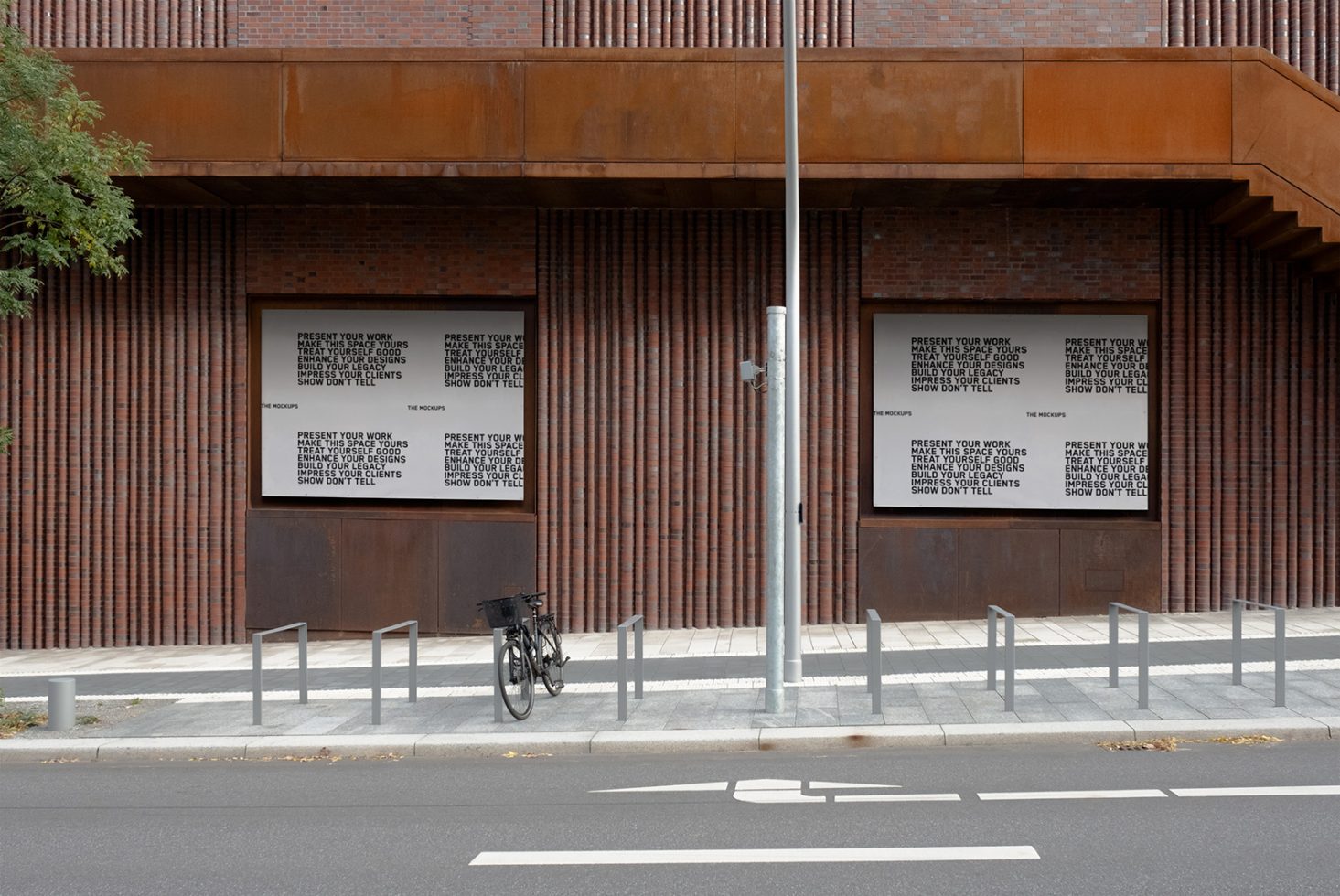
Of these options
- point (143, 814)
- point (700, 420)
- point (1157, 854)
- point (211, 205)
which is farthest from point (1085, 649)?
point (211, 205)

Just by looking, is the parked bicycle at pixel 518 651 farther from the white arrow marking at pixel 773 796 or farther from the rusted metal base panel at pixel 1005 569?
the rusted metal base panel at pixel 1005 569

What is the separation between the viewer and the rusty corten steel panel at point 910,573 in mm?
15273

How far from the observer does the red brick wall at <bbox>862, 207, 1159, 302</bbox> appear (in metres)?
15.1

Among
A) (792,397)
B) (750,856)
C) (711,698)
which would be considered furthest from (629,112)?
(750,856)

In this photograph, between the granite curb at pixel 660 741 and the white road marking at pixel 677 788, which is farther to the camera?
the granite curb at pixel 660 741

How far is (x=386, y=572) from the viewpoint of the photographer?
1545 centimetres

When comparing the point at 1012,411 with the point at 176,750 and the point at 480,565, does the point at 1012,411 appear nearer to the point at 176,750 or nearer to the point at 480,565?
the point at 480,565

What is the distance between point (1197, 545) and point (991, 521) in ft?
9.32

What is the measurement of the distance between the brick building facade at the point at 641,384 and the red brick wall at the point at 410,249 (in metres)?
→ 0.04

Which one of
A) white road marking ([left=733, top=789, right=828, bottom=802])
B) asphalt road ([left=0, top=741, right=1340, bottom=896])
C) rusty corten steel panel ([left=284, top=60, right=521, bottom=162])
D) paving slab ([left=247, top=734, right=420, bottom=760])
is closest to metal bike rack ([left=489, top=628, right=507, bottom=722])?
paving slab ([left=247, top=734, right=420, bottom=760])

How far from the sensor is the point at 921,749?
28.3ft

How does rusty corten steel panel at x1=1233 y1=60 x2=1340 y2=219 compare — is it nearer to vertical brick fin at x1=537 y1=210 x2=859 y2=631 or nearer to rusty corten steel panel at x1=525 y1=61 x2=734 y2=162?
vertical brick fin at x1=537 y1=210 x2=859 y2=631

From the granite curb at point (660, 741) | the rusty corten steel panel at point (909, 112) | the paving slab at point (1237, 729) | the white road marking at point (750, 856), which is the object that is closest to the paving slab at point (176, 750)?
the granite curb at point (660, 741)

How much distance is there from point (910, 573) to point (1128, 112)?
6565mm
